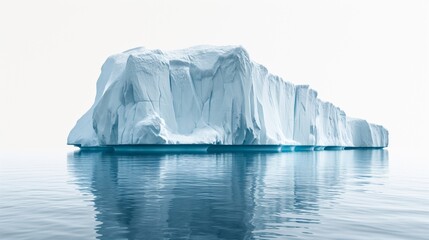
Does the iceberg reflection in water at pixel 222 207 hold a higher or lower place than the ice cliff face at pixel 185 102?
lower

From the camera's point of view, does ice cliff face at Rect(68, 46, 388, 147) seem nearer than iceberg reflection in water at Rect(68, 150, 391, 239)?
No

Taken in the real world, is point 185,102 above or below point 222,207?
above

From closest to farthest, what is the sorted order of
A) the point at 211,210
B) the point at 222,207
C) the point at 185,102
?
the point at 211,210 → the point at 222,207 → the point at 185,102

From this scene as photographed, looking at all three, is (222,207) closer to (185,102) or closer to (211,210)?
(211,210)

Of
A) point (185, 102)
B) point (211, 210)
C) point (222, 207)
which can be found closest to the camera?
point (211, 210)

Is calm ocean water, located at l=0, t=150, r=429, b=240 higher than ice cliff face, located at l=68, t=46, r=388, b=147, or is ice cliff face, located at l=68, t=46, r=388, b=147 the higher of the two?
ice cliff face, located at l=68, t=46, r=388, b=147

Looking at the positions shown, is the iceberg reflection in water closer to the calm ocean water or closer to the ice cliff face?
the calm ocean water

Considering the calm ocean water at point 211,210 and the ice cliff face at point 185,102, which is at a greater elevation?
the ice cliff face at point 185,102

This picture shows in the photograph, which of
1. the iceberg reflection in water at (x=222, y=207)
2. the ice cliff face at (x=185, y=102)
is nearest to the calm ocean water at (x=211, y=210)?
the iceberg reflection in water at (x=222, y=207)

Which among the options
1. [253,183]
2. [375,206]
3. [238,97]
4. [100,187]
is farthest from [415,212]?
[238,97]

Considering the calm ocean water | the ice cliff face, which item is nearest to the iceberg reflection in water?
the calm ocean water

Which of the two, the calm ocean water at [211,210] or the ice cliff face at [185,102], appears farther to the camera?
the ice cliff face at [185,102]

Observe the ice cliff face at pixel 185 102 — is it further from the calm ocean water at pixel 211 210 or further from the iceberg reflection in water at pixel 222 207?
the calm ocean water at pixel 211 210

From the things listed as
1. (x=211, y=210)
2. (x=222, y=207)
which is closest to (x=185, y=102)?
(x=222, y=207)
